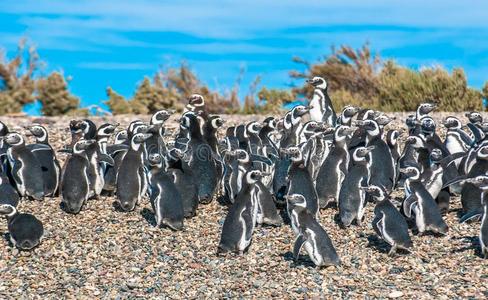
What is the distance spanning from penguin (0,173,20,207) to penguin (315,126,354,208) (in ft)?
10.7

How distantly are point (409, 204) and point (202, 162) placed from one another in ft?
8.46

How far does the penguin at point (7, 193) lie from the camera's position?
10.0 meters

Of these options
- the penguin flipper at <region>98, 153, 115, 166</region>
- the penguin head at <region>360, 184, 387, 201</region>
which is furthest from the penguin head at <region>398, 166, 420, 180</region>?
the penguin flipper at <region>98, 153, 115, 166</region>

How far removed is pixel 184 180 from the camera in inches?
400

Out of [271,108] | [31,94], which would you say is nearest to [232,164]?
[271,108]

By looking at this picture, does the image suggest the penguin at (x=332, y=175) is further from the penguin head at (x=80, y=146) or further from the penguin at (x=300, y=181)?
the penguin head at (x=80, y=146)

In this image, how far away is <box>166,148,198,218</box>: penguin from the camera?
9977mm

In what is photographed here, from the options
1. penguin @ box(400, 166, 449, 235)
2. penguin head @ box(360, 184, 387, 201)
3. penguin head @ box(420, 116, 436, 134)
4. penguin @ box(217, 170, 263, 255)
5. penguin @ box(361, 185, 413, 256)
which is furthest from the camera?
penguin head @ box(420, 116, 436, 134)

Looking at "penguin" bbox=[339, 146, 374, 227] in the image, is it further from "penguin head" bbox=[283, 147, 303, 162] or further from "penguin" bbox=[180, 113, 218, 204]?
"penguin" bbox=[180, 113, 218, 204]

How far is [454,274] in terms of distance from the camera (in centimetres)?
847

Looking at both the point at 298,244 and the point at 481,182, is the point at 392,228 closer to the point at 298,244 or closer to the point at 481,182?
the point at 298,244

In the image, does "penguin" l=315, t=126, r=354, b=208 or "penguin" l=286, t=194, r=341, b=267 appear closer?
"penguin" l=286, t=194, r=341, b=267

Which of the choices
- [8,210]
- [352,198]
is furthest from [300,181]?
[8,210]

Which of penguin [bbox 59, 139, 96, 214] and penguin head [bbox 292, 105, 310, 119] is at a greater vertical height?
penguin head [bbox 292, 105, 310, 119]
